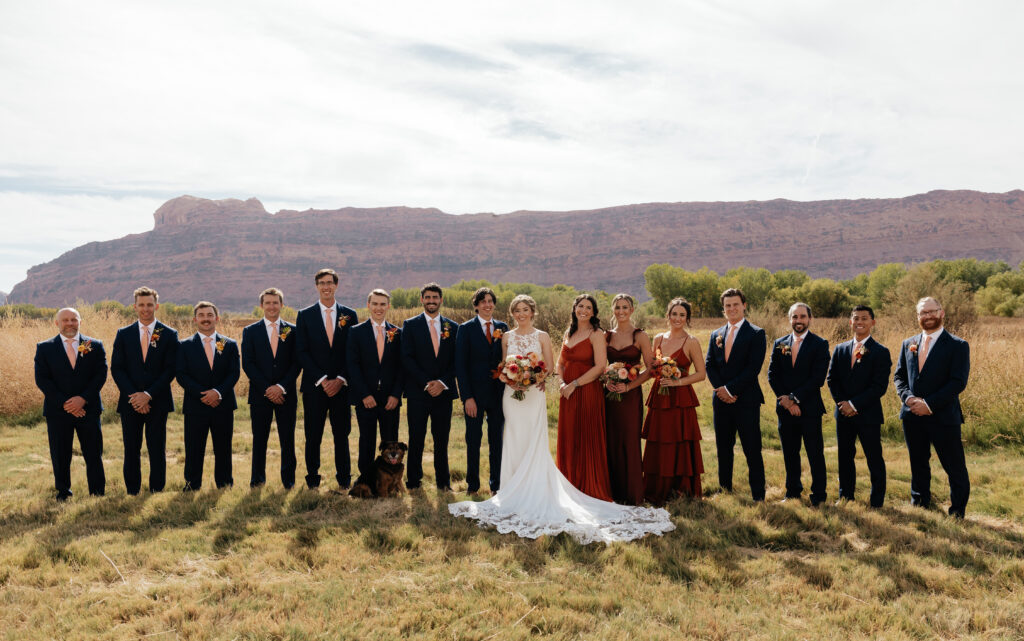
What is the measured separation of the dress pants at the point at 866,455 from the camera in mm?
5914

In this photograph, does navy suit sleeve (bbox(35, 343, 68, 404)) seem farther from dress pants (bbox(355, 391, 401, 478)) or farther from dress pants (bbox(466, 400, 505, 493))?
dress pants (bbox(466, 400, 505, 493))

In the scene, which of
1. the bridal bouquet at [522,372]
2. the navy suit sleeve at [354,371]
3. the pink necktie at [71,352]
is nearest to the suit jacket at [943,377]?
the bridal bouquet at [522,372]

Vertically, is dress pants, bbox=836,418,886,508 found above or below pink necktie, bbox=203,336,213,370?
below

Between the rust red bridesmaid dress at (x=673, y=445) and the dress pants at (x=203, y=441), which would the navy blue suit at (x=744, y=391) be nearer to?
the rust red bridesmaid dress at (x=673, y=445)

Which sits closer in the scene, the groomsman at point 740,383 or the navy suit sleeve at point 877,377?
the navy suit sleeve at point 877,377

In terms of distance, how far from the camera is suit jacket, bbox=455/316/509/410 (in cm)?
643

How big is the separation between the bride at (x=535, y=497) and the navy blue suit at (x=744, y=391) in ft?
4.34

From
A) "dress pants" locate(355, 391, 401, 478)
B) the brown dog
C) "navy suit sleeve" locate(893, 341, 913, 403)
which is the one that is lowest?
the brown dog

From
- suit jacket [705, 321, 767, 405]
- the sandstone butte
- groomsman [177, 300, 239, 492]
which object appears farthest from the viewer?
the sandstone butte

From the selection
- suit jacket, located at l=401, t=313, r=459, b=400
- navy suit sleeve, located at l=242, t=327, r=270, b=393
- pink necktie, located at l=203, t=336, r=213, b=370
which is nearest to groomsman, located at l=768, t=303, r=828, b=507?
suit jacket, located at l=401, t=313, r=459, b=400

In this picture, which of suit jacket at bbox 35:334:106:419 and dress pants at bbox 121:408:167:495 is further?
dress pants at bbox 121:408:167:495

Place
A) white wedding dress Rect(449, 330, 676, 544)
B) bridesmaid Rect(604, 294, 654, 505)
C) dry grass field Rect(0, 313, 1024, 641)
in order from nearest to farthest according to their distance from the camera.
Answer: dry grass field Rect(0, 313, 1024, 641) < white wedding dress Rect(449, 330, 676, 544) < bridesmaid Rect(604, 294, 654, 505)

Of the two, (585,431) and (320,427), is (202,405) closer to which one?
(320,427)

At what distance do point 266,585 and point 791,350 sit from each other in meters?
5.25
